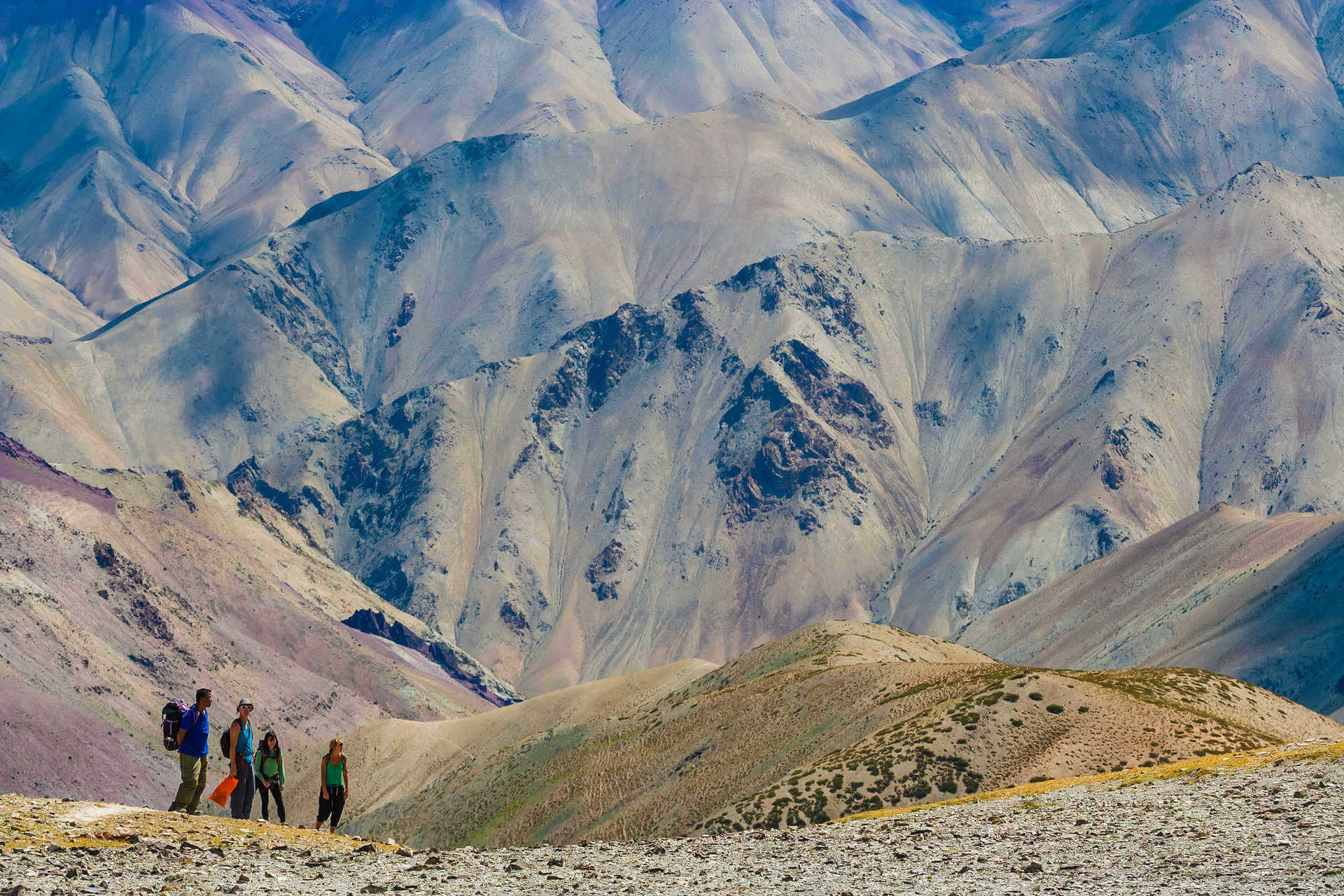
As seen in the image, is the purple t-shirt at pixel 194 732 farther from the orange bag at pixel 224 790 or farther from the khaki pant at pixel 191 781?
the orange bag at pixel 224 790

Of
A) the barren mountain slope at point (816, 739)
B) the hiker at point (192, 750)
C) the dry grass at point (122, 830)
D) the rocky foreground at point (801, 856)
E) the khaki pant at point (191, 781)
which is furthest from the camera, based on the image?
the barren mountain slope at point (816, 739)

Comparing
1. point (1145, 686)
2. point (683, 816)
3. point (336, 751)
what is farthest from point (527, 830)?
point (336, 751)

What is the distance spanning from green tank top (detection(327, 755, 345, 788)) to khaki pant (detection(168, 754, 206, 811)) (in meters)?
3.34

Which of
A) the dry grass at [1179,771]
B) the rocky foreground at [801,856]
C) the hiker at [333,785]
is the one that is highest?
the hiker at [333,785]

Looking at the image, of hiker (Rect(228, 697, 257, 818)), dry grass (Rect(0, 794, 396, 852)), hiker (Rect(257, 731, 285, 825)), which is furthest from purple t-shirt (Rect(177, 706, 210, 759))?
hiker (Rect(257, 731, 285, 825))

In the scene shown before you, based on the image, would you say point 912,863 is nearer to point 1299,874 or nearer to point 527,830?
point 1299,874

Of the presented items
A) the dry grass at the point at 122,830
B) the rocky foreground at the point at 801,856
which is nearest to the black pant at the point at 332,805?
the dry grass at the point at 122,830

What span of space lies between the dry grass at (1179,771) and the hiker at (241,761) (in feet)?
64.3

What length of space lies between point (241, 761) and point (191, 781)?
4.46 ft

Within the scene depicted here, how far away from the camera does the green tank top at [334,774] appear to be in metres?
46.2

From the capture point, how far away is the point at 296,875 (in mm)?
39344

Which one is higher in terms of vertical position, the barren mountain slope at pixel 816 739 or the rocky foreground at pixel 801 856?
the rocky foreground at pixel 801 856

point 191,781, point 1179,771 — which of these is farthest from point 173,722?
point 1179,771

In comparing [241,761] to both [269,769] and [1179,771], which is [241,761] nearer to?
[269,769]
